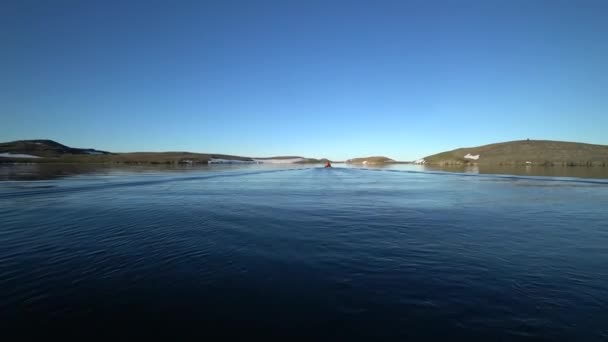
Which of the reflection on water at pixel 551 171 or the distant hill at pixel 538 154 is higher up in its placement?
the distant hill at pixel 538 154

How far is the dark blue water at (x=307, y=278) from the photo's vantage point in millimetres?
4340

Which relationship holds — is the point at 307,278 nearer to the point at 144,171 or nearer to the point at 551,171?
the point at 144,171

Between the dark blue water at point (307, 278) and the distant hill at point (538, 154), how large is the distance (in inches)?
4922

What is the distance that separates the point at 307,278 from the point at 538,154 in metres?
156

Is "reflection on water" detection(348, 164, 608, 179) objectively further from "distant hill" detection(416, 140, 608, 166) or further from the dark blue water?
the dark blue water

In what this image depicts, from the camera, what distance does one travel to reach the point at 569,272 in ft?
21.2

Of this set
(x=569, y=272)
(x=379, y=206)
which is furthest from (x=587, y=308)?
(x=379, y=206)

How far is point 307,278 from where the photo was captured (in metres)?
6.16

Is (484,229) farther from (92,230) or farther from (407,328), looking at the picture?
(92,230)

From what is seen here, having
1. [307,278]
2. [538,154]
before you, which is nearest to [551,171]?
[538,154]

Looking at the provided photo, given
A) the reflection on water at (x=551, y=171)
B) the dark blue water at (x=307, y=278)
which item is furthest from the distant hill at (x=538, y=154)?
the dark blue water at (x=307, y=278)

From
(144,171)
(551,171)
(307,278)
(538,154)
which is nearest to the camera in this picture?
(307,278)

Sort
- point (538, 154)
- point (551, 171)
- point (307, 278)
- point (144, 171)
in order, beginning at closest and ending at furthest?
point (307, 278) → point (551, 171) → point (144, 171) → point (538, 154)

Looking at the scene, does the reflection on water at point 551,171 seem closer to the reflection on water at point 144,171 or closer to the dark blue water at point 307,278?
the reflection on water at point 144,171
